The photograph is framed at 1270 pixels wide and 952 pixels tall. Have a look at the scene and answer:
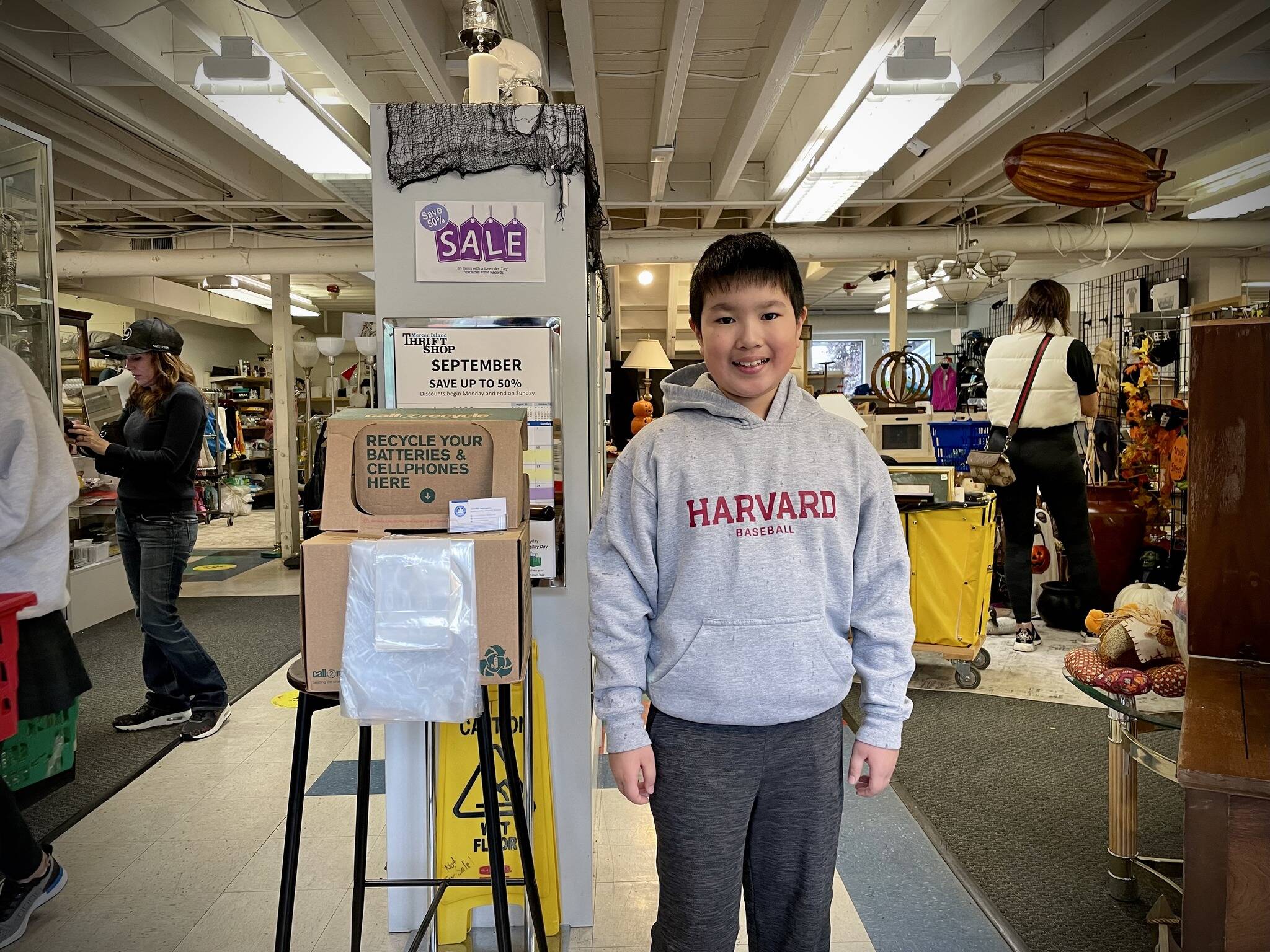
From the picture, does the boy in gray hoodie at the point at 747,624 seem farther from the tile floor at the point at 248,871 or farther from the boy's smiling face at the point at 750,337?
the tile floor at the point at 248,871

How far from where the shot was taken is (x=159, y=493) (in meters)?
3.46

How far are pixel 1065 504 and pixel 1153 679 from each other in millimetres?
2915

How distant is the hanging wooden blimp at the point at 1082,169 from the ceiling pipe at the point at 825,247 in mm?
3593

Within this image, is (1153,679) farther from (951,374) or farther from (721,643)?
(951,374)

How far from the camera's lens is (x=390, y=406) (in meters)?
2.05

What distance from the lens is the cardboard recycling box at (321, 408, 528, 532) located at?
60.4 inches

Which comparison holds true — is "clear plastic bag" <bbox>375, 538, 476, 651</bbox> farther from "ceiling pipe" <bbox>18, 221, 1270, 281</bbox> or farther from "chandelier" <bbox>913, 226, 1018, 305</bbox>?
"chandelier" <bbox>913, 226, 1018, 305</bbox>

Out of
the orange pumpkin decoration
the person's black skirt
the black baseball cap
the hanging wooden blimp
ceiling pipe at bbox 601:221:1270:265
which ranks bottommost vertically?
the orange pumpkin decoration

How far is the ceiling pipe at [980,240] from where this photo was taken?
7250 mm

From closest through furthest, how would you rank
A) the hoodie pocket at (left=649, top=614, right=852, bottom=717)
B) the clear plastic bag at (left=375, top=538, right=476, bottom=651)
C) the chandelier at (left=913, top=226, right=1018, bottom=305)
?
the hoodie pocket at (left=649, top=614, right=852, bottom=717), the clear plastic bag at (left=375, top=538, right=476, bottom=651), the chandelier at (left=913, top=226, right=1018, bottom=305)

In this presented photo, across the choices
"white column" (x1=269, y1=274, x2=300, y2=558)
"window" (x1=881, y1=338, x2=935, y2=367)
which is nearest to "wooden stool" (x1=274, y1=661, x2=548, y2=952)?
"white column" (x1=269, y1=274, x2=300, y2=558)

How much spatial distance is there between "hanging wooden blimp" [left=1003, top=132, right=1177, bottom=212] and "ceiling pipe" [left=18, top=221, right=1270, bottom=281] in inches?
141

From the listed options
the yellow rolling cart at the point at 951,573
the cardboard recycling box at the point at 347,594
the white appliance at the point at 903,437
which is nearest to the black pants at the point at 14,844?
the cardboard recycling box at the point at 347,594

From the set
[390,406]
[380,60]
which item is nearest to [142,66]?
[380,60]
